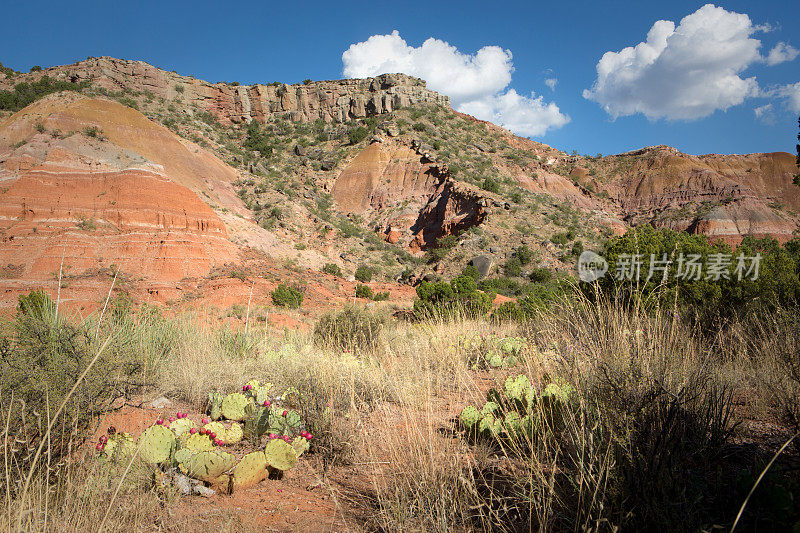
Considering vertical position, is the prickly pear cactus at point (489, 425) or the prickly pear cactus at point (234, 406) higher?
the prickly pear cactus at point (489, 425)

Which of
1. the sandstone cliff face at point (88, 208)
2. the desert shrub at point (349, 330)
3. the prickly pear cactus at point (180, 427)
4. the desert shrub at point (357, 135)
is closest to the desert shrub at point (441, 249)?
the sandstone cliff face at point (88, 208)

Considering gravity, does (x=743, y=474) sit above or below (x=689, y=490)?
above

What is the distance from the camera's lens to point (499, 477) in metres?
2.71

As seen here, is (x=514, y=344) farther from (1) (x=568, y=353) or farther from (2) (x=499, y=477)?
(2) (x=499, y=477)

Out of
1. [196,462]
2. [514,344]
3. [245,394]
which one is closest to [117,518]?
[196,462]

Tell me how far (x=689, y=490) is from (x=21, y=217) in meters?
25.4

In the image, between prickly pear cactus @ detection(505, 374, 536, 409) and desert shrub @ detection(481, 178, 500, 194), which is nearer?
prickly pear cactus @ detection(505, 374, 536, 409)

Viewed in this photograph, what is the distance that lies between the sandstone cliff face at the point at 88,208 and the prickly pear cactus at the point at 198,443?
1706 cm

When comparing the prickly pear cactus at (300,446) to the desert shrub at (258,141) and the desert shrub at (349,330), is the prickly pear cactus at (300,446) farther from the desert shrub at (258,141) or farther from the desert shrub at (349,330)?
the desert shrub at (258,141)

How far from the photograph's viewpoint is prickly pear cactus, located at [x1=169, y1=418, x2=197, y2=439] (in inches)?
137

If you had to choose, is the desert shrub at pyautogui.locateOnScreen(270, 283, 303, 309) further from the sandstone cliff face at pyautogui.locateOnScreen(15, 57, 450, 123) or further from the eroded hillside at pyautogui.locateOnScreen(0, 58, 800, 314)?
the sandstone cliff face at pyautogui.locateOnScreen(15, 57, 450, 123)

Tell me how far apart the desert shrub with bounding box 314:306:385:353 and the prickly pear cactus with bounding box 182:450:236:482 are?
435cm

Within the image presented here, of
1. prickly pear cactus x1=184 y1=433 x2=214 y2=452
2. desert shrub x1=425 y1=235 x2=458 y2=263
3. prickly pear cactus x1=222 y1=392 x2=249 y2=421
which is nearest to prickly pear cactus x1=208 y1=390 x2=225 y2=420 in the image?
prickly pear cactus x1=222 y1=392 x2=249 y2=421

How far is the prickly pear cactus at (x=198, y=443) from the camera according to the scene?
3277 millimetres
